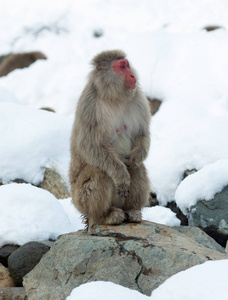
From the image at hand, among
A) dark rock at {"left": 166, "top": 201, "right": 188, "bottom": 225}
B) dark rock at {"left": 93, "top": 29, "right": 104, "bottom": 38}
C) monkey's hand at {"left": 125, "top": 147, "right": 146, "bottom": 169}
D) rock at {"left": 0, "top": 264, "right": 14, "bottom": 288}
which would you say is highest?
monkey's hand at {"left": 125, "top": 147, "right": 146, "bottom": 169}

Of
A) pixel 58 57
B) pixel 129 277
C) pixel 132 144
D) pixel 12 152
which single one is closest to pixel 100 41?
pixel 58 57

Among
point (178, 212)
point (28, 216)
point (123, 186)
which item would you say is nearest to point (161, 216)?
point (178, 212)

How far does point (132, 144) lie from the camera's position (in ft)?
13.4

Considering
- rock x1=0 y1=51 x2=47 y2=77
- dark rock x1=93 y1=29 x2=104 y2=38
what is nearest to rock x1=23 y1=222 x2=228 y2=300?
dark rock x1=93 y1=29 x2=104 y2=38

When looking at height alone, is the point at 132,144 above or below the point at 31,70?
above

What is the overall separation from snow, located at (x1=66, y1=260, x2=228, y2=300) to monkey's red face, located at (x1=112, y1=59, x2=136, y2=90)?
1.71 metres

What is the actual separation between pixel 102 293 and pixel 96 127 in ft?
5.42

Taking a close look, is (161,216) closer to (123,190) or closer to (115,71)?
(123,190)

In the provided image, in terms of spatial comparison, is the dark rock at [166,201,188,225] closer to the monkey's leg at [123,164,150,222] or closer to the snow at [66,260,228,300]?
the monkey's leg at [123,164,150,222]

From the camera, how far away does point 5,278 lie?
395 cm

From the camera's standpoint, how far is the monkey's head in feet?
12.5

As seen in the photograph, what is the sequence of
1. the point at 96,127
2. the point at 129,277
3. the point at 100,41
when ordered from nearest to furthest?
the point at 129,277
the point at 96,127
the point at 100,41

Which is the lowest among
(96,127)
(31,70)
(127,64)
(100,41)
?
(31,70)

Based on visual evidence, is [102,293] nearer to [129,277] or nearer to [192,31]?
[129,277]
